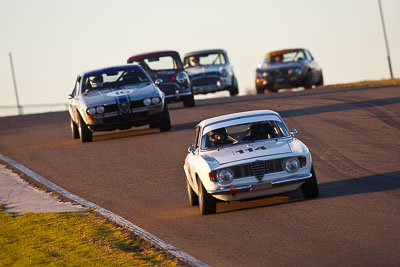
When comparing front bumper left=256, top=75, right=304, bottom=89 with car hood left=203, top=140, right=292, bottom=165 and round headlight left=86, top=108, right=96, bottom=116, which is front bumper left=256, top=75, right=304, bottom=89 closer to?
round headlight left=86, top=108, right=96, bottom=116

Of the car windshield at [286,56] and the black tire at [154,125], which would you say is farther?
the car windshield at [286,56]

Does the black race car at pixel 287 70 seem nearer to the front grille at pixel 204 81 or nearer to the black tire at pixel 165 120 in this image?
the front grille at pixel 204 81

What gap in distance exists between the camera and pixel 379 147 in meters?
17.0

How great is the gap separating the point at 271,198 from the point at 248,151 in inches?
40.0

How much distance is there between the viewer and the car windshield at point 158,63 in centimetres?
2764

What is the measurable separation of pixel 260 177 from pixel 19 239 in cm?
298

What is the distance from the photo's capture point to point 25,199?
48.2 feet

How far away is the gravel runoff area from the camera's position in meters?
13.5

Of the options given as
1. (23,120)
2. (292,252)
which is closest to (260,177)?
(292,252)

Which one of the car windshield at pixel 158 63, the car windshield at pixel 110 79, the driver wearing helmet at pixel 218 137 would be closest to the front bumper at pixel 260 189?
the driver wearing helmet at pixel 218 137

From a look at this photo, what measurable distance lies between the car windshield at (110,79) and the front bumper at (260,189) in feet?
33.7

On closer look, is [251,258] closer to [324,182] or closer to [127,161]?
[324,182]

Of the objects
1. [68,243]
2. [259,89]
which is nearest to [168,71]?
[259,89]

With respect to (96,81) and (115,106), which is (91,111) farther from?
(96,81)
